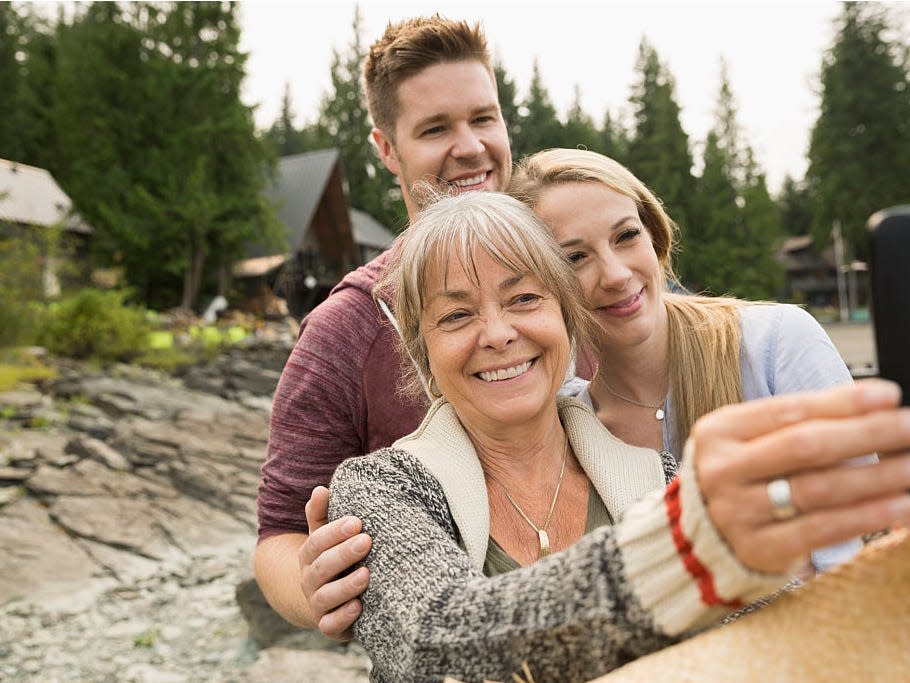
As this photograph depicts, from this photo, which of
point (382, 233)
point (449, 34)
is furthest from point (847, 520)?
point (382, 233)

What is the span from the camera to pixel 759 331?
2059 millimetres

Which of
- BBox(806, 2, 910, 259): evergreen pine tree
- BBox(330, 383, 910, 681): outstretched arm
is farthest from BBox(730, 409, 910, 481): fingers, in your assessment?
Result: BBox(806, 2, 910, 259): evergreen pine tree

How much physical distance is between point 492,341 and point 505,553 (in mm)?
448

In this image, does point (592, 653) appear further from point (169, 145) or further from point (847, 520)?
point (169, 145)

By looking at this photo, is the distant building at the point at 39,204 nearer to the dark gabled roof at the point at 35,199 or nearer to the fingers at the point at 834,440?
the dark gabled roof at the point at 35,199

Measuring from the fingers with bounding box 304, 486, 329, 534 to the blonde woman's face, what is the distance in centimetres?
97

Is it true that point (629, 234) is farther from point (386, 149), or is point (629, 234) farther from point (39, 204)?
point (39, 204)

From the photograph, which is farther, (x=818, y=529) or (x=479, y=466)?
(x=479, y=466)

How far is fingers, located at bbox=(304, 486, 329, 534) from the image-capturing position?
155 centimetres

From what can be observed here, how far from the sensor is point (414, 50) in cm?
271

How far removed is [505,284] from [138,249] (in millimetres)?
25602

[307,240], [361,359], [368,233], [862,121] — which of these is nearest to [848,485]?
[361,359]

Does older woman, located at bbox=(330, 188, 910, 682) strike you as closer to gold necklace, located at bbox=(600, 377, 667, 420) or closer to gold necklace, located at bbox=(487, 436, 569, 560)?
gold necklace, located at bbox=(487, 436, 569, 560)

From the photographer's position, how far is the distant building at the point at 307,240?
2766cm
